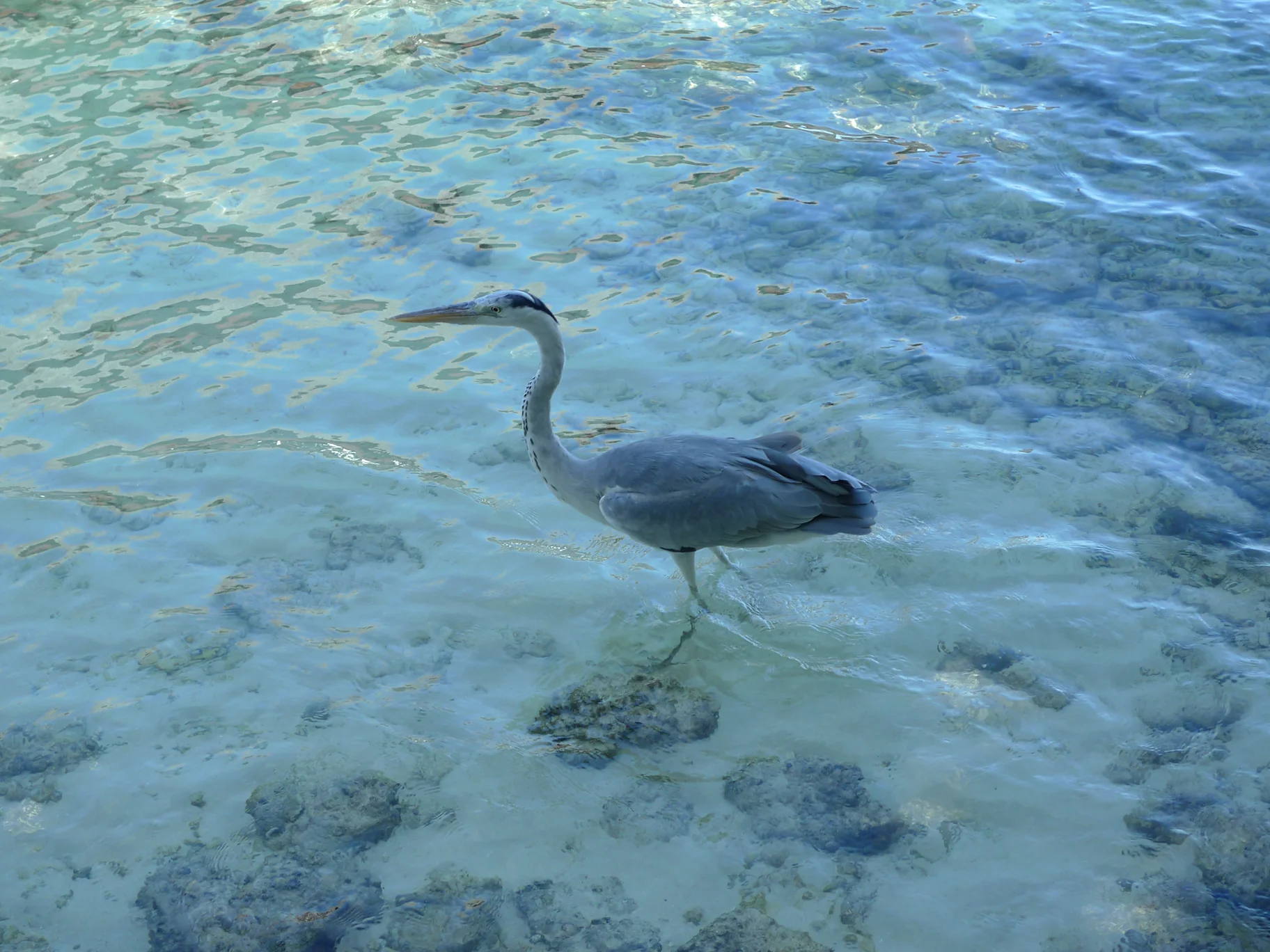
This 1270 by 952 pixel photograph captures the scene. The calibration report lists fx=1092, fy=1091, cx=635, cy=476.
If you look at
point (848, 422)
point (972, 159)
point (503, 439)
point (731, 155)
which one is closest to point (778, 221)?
point (731, 155)

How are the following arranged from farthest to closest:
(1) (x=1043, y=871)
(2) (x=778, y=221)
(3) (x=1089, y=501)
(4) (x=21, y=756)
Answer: (2) (x=778, y=221) < (3) (x=1089, y=501) < (4) (x=21, y=756) < (1) (x=1043, y=871)

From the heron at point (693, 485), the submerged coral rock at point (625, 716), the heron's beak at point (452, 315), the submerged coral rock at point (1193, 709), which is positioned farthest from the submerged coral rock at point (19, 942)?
the submerged coral rock at point (1193, 709)

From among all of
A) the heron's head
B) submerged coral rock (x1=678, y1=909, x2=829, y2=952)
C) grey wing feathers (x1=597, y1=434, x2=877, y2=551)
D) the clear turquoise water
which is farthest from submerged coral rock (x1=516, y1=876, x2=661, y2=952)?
the heron's head

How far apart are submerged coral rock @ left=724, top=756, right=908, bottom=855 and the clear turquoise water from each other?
0.08 metres

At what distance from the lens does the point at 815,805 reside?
4414 mm

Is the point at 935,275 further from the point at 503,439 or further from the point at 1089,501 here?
the point at 503,439

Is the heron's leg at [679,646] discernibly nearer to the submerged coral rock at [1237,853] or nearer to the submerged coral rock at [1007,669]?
the submerged coral rock at [1007,669]

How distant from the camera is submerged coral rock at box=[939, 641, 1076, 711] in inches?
190

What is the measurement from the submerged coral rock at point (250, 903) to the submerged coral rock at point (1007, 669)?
274 centimetres

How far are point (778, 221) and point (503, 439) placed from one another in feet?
10.4

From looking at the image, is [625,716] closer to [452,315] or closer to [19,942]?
[452,315]

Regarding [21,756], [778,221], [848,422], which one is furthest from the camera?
[778,221]

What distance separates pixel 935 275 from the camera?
781 cm

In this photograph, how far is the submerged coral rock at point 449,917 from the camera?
13.0 ft
